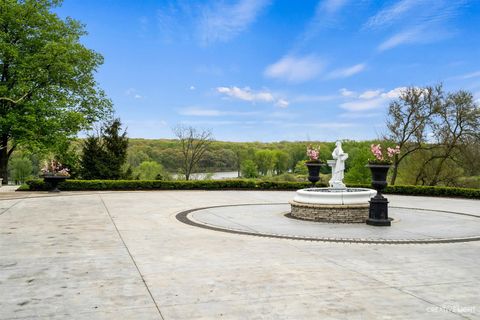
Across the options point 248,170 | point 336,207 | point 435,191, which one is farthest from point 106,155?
point 248,170

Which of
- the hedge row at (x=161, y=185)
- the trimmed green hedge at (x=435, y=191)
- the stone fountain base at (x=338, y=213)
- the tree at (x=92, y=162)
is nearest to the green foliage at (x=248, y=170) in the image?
the tree at (x=92, y=162)

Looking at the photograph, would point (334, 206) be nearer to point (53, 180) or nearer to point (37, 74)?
point (53, 180)

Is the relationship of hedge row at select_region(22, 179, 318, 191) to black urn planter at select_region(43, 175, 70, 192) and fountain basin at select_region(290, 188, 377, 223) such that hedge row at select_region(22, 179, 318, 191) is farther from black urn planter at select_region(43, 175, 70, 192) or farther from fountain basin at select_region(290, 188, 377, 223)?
fountain basin at select_region(290, 188, 377, 223)

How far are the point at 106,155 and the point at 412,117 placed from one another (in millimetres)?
22827

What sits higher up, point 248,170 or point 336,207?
point 248,170

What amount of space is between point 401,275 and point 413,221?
20.9 feet

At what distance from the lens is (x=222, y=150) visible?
2564 inches

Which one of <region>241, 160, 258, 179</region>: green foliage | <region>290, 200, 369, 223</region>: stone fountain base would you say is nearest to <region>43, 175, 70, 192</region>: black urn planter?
<region>290, 200, 369, 223</region>: stone fountain base

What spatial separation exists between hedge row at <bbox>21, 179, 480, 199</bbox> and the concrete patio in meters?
13.3

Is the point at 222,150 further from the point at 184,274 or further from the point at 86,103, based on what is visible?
the point at 184,274

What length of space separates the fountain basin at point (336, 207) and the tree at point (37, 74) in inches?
630

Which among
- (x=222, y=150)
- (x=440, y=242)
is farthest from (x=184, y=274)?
(x=222, y=150)

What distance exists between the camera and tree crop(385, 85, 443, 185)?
95.1 feet

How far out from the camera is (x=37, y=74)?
A: 23.0 meters
